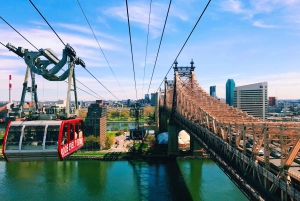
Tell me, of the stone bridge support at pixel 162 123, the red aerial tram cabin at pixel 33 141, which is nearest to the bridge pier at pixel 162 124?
the stone bridge support at pixel 162 123

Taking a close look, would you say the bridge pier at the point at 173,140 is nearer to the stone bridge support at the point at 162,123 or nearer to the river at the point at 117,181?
the river at the point at 117,181

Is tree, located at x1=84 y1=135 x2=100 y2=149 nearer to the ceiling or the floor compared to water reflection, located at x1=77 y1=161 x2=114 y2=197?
nearer to the ceiling

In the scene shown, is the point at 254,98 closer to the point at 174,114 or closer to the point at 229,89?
the point at 229,89

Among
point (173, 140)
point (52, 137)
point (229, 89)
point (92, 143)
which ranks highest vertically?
point (229, 89)

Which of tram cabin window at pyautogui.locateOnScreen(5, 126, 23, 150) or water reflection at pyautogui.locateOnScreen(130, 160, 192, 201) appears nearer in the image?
tram cabin window at pyautogui.locateOnScreen(5, 126, 23, 150)

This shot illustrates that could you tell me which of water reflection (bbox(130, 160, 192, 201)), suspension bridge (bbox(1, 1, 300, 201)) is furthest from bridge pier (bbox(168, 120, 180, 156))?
suspension bridge (bbox(1, 1, 300, 201))

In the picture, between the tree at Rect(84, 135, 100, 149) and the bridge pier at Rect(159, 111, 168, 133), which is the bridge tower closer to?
the tree at Rect(84, 135, 100, 149)

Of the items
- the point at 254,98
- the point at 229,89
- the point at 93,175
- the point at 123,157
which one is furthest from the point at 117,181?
the point at 229,89
